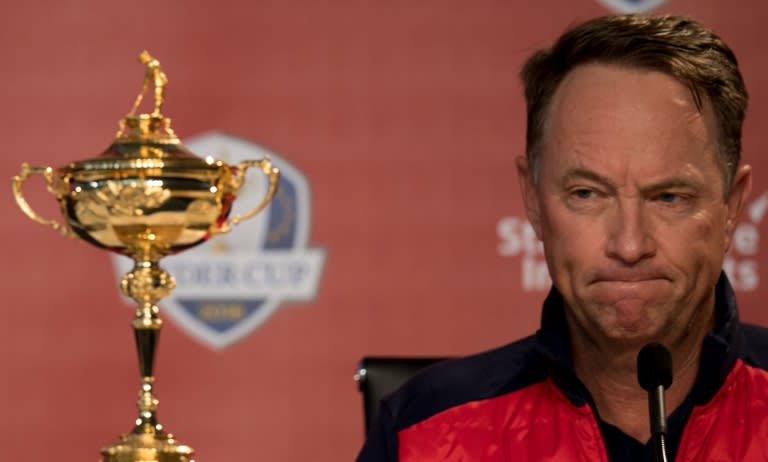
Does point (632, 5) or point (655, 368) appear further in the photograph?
point (632, 5)

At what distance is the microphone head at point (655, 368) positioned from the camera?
1465 mm

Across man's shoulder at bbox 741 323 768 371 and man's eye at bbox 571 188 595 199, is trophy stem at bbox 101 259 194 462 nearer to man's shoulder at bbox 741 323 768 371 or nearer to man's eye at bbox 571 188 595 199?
man's eye at bbox 571 188 595 199

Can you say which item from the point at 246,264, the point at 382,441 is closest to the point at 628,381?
the point at 382,441

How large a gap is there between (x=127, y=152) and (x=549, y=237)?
62cm

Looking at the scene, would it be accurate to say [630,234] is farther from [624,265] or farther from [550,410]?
[550,410]

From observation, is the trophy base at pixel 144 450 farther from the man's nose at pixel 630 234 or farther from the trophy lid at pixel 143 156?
the man's nose at pixel 630 234

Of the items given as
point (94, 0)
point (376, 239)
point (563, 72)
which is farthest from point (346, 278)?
point (563, 72)

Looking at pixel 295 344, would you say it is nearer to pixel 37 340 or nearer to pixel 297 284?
pixel 297 284

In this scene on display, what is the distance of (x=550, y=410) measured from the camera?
196cm

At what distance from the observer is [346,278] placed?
304 cm

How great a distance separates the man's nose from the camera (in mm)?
1704

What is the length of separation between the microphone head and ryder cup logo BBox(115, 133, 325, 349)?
1596 millimetres

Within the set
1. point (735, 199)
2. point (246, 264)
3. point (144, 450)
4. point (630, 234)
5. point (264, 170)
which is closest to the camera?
point (630, 234)

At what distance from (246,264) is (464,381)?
103cm
